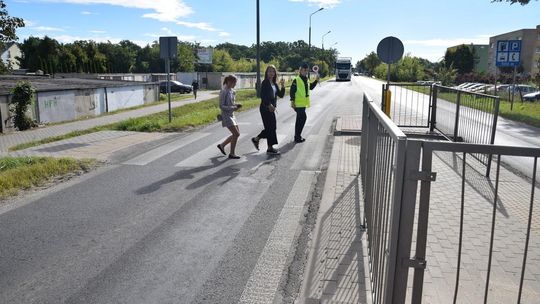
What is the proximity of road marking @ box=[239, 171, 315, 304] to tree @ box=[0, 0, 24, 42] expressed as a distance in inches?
308

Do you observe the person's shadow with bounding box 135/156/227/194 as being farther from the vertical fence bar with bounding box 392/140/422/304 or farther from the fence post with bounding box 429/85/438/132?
the fence post with bounding box 429/85/438/132

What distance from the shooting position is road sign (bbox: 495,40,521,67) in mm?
16469

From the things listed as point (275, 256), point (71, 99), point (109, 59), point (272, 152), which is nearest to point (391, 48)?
point (272, 152)

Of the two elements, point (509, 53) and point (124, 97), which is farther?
point (124, 97)

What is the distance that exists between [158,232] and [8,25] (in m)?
7.72

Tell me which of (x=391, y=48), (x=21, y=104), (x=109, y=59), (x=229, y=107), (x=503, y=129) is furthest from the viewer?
(x=109, y=59)

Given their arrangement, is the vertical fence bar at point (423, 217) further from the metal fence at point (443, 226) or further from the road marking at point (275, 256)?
the road marking at point (275, 256)

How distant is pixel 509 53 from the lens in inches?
653

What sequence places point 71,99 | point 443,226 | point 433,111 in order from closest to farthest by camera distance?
1. point 443,226
2. point 433,111
3. point 71,99

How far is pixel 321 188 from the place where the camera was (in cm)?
663

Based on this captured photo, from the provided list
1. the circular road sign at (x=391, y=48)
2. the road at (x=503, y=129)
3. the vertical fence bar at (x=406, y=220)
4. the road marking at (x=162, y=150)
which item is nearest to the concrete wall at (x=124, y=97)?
the road marking at (x=162, y=150)

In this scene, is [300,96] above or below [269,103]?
above

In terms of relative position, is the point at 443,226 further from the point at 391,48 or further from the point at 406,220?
the point at 391,48

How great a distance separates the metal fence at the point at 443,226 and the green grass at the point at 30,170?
17.3 feet
